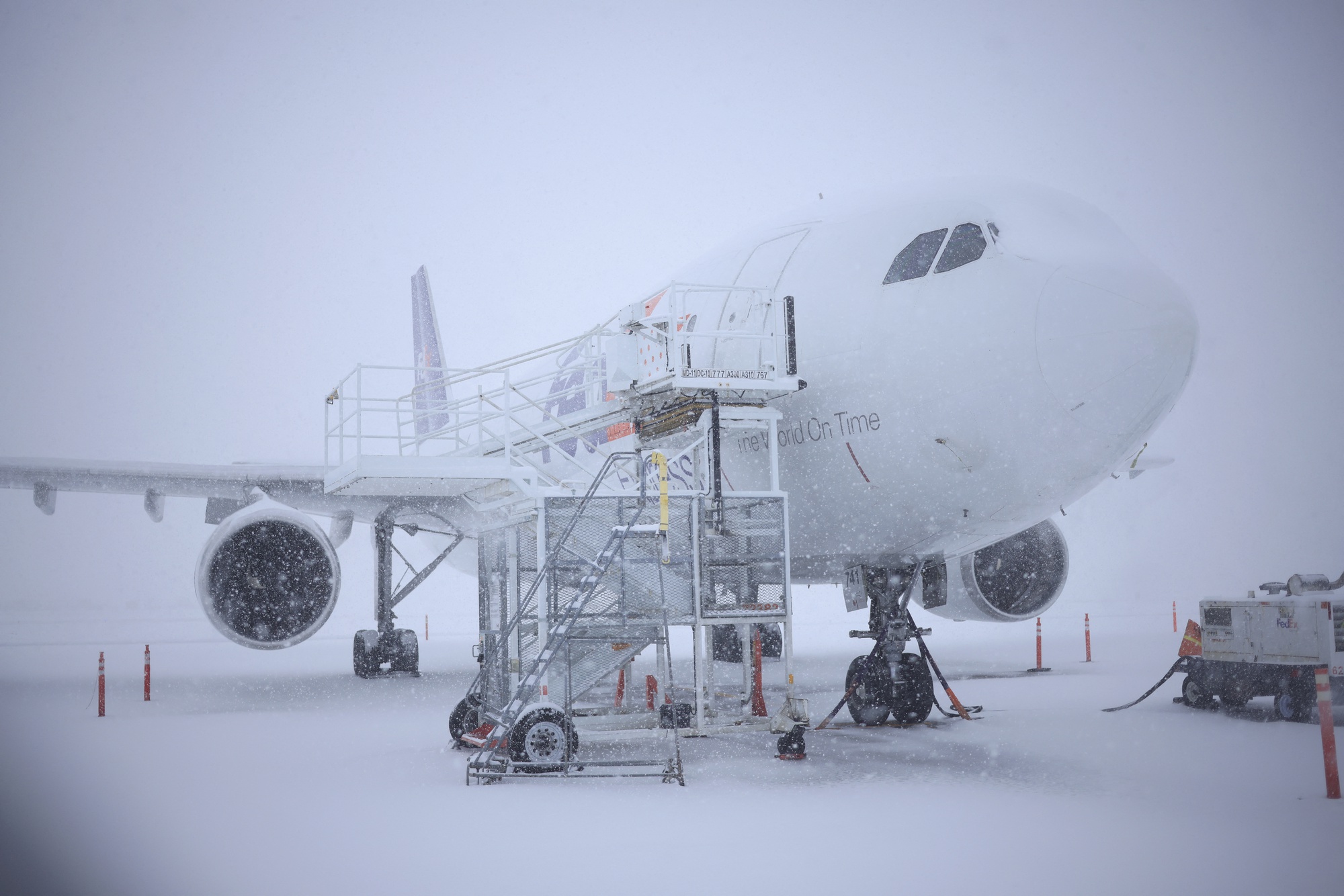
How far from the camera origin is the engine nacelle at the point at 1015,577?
1159 cm

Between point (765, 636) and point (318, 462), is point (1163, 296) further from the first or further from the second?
point (765, 636)

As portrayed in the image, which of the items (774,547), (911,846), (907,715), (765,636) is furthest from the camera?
(765,636)

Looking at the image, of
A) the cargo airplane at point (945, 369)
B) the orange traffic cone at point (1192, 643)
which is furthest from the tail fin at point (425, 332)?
the orange traffic cone at point (1192, 643)

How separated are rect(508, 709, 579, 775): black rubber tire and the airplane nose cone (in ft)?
13.6

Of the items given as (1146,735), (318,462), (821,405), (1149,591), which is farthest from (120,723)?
(1149,591)

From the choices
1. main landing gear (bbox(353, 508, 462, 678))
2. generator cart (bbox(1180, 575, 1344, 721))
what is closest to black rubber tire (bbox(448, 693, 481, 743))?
main landing gear (bbox(353, 508, 462, 678))

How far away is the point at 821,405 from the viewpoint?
8.42 meters

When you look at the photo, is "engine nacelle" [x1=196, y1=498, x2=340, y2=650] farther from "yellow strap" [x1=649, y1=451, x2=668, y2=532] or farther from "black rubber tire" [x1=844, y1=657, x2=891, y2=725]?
"black rubber tire" [x1=844, y1=657, x2=891, y2=725]

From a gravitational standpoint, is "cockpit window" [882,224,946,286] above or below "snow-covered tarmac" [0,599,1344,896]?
above

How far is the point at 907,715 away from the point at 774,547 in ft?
7.69

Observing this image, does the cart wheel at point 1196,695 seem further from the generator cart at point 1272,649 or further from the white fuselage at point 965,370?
the white fuselage at point 965,370

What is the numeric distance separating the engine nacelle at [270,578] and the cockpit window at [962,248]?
24.8 ft

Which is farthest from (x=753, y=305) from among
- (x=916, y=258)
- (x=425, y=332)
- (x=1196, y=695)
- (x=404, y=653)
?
(x=425, y=332)

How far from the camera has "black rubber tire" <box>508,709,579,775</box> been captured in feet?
24.3
